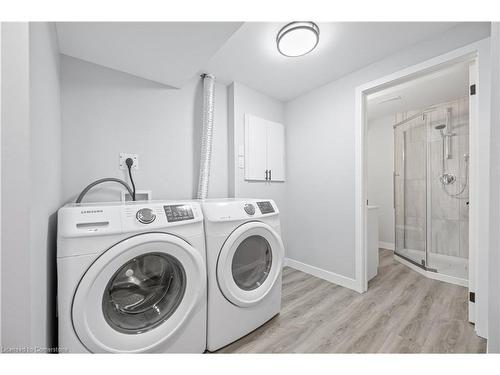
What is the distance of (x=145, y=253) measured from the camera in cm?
93

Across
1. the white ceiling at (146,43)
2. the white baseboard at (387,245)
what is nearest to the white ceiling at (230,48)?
the white ceiling at (146,43)

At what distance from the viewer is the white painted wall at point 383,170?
3342mm

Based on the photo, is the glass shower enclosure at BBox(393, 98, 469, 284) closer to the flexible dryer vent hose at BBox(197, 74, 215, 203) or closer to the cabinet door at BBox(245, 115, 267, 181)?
the cabinet door at BBox(245, 115, 267, 181)

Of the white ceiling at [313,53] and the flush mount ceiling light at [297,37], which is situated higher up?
the white ceiling at [313,53]

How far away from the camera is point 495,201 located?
0.66 metres

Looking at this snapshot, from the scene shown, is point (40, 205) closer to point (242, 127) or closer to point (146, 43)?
point (146, 43)

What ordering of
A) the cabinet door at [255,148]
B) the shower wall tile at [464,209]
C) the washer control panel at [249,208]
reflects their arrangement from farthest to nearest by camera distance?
the shower wall tile at [464,209] < the cabinet door at [255,148] < the washer control panel at [249,208]

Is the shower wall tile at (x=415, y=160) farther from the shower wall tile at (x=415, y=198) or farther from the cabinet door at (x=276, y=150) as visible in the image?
the cabinet door at (x=276, y=150)

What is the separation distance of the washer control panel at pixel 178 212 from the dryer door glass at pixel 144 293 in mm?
186

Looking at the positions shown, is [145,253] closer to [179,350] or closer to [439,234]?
[179,350]

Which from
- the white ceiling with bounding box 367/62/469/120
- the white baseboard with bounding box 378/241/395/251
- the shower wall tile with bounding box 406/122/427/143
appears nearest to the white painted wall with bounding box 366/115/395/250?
the white baseboard with bounding box 378/241/395/251

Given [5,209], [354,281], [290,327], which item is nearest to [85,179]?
[5,209]

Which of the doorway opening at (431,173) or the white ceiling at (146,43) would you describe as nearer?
the white ceiling at (146,43)

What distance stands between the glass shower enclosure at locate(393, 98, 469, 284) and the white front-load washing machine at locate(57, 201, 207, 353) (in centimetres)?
265
